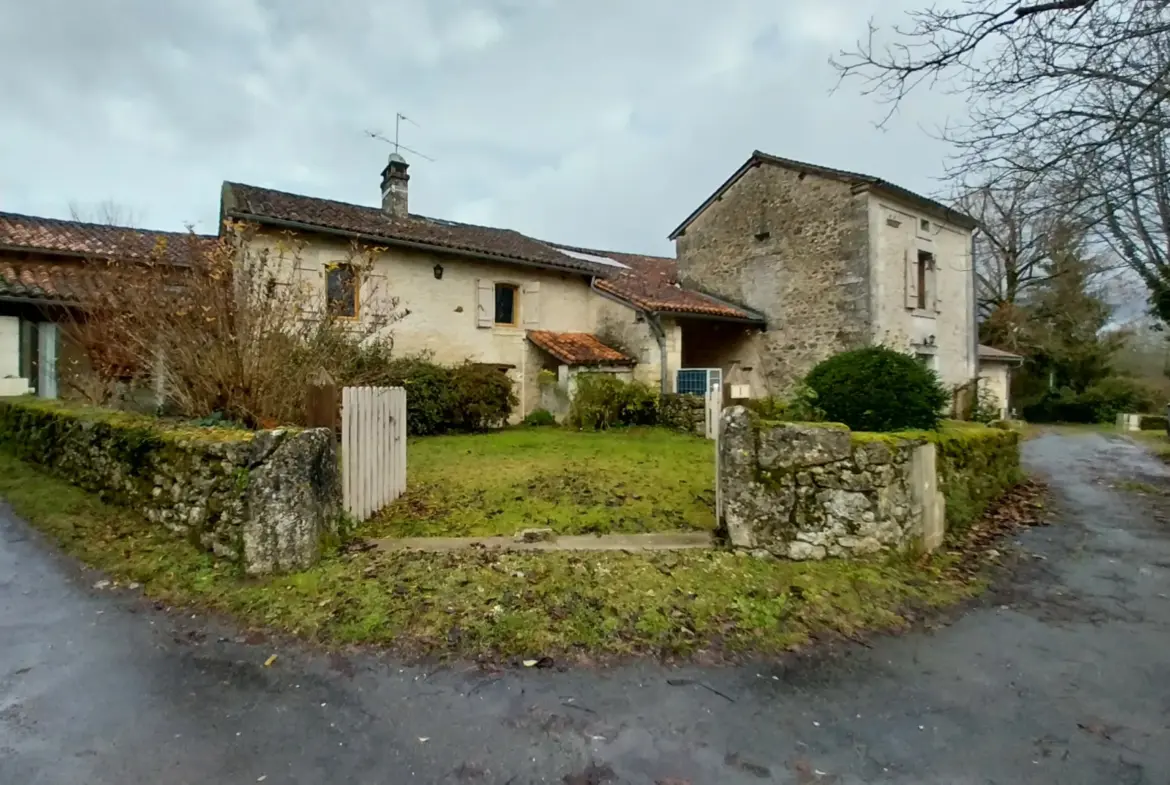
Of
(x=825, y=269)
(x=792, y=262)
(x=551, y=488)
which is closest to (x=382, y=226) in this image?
(x=551, y=488)

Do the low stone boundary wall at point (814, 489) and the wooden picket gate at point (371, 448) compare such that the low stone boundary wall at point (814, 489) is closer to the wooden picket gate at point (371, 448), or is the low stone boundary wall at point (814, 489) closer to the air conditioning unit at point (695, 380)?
the wooden picket gate at point (371, 448)

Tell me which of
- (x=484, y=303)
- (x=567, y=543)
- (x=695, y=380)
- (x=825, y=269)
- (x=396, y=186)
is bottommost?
(x=567, y=543)

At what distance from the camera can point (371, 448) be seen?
590 cm

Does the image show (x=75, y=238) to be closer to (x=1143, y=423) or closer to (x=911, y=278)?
(x=911, y=278)

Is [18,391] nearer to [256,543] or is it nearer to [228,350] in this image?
[228,350]

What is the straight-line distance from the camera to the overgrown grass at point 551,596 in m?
3.65

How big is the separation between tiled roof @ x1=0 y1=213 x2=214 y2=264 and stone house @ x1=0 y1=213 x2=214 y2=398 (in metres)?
0.02

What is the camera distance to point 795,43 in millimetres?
7004

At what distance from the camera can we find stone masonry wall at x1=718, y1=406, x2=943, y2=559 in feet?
15.9

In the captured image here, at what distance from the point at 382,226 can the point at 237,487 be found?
11.4 metres

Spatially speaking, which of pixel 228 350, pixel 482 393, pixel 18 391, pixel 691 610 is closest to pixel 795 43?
pixel 691 610

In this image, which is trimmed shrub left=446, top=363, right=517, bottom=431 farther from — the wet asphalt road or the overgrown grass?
the wet asphalt road

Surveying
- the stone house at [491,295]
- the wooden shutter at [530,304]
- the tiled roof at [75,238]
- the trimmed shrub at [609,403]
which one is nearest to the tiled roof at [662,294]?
the stone house at [491,295]

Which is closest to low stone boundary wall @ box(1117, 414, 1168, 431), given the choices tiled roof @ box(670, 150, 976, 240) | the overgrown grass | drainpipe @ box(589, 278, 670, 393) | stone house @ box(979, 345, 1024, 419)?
stone house @ box(979, 345, 1024, 419)
